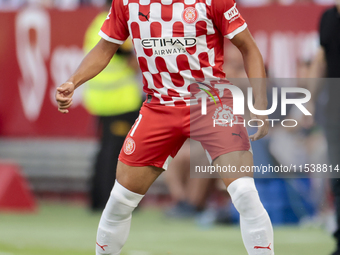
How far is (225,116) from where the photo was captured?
139 inches

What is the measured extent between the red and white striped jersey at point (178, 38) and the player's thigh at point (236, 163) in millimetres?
402

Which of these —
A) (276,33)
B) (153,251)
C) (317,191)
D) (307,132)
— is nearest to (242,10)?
(276,33)

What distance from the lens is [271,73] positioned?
7383mm

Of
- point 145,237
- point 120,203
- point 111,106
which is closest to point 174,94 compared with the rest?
point 120,203

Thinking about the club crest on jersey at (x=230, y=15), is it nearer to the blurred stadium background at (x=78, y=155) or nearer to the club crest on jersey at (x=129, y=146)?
the club crest on jersey at (x=129, y=146)

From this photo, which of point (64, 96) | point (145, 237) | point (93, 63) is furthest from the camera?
point (145, 237)

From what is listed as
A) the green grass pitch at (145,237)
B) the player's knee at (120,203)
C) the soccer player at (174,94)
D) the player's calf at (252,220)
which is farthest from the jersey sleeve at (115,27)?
the green grass pitch at (145,237)

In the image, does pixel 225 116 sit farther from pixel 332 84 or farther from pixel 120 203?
pixel 332 84

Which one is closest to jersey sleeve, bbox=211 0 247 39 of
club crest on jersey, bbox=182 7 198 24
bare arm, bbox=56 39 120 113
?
club crest on jersey, bbox=182 7 198 24

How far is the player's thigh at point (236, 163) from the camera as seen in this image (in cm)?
337

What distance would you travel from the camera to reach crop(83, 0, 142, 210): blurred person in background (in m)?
7.35

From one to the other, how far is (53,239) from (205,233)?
4.96ft

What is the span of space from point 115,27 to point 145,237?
2.76m

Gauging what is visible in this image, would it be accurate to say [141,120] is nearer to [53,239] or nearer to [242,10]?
[53,239]
